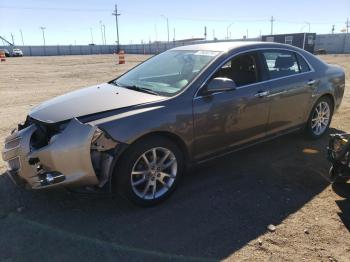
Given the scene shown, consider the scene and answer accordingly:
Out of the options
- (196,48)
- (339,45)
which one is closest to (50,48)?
(339,45)

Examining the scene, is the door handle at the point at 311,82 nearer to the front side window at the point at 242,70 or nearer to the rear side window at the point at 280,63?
the rear side window at the point at 280,63

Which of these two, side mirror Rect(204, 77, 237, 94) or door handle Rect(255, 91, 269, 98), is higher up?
side mirror Rect(204, 77, 237, 94)

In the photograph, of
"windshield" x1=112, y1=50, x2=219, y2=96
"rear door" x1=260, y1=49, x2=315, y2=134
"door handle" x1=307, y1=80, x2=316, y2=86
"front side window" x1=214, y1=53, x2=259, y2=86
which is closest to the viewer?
"windshield" x1=112, y1=50, x2=219, y2=96

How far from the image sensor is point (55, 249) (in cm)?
316

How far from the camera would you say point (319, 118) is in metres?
6.01

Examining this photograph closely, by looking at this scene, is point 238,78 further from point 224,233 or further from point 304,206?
point 224,233

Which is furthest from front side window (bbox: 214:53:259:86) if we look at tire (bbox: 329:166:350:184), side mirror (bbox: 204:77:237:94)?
tire (bbox: 329:166:350:184)

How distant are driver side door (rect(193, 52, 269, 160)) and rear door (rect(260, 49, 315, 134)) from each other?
0.59 feet

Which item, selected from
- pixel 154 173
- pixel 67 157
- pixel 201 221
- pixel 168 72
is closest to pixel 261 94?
pixel 168 72

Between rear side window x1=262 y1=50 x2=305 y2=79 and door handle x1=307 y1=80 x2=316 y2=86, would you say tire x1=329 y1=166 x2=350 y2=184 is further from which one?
door handle x1=307 y1=80 x2=316 y2=86

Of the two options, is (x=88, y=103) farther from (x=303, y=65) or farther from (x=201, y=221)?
(x=303, y=65)

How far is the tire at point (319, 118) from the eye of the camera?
19.1 feet

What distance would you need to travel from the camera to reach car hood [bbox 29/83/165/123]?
12.2ft

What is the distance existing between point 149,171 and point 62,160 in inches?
36.0
